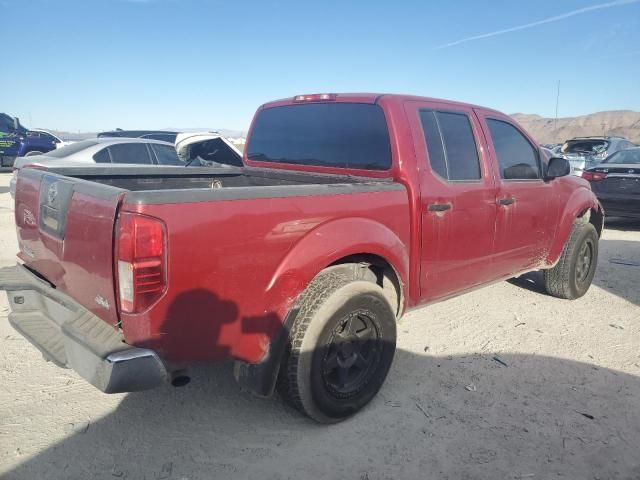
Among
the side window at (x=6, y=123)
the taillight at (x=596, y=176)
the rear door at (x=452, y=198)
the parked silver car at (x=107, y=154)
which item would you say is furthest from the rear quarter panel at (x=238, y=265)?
the side window at (x=6, y=123)

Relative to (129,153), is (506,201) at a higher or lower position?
lower

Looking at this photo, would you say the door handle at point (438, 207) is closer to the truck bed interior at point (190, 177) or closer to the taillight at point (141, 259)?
the truck bed interior at point (190, 177)

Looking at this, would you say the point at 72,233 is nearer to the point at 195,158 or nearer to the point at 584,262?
the point at 195,158

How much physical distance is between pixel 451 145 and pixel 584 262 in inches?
108

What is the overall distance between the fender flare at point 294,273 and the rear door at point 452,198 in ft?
2.45

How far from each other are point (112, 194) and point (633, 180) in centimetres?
941

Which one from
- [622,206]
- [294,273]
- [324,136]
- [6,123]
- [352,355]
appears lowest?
[622,206]

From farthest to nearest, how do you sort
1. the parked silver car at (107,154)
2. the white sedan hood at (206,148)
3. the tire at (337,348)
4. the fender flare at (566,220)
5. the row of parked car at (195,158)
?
the parked silver car at (107,154)
the row of parked car at (195,158)
the white sedan hood at (206,148)
the fender flare at (566,220)
the tire at (337,348)

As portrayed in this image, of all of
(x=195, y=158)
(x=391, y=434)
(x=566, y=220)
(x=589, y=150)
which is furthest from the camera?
(x=589, y=150)

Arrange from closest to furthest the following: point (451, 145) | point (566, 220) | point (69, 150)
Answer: point (451, 145) → point (566, 220) → point (69, 150)

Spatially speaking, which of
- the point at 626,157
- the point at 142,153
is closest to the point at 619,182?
the point at 626,157

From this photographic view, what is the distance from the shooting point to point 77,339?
7.16 feet

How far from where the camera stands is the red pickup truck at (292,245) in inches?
81.2

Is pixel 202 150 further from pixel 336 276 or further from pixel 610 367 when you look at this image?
pixel 610 367
